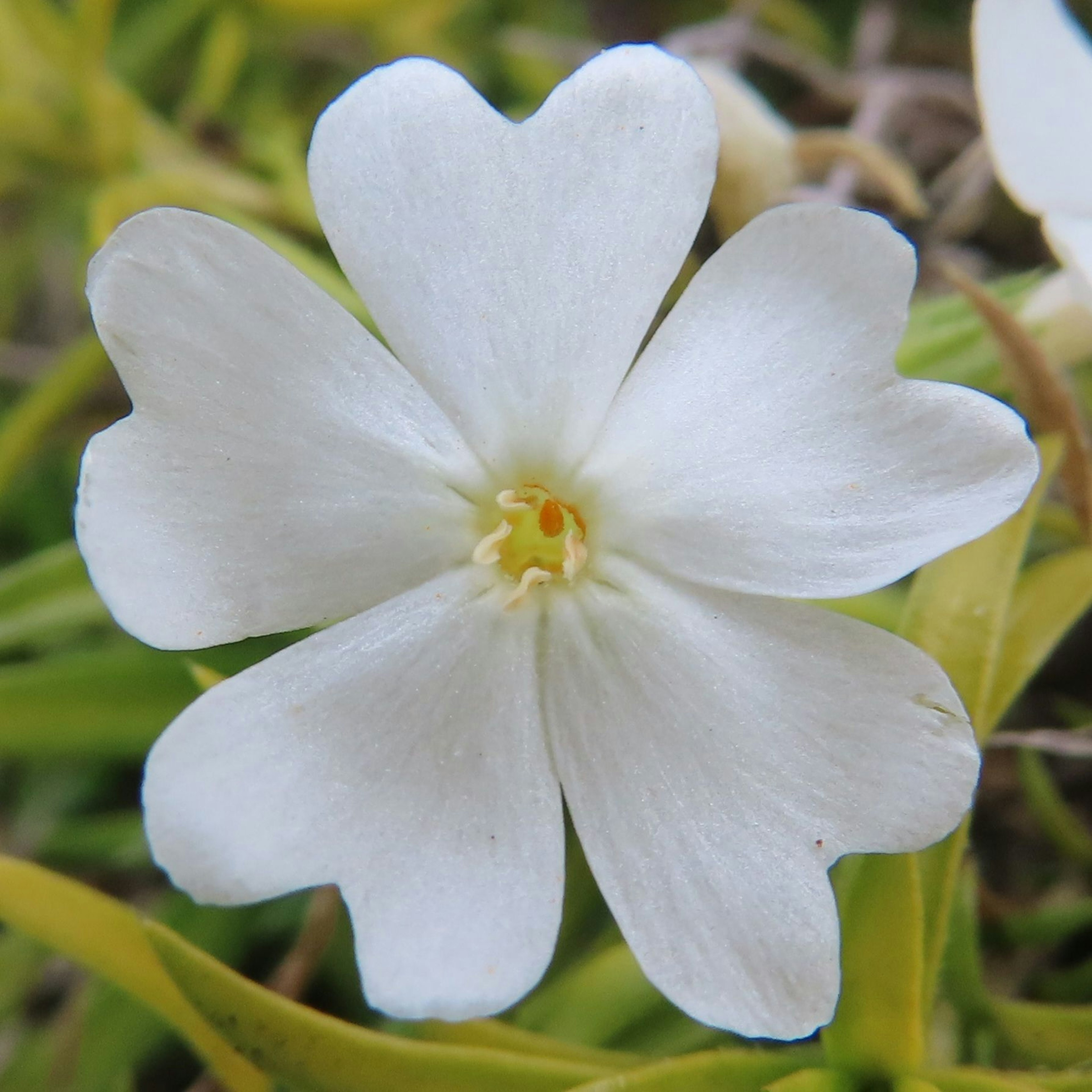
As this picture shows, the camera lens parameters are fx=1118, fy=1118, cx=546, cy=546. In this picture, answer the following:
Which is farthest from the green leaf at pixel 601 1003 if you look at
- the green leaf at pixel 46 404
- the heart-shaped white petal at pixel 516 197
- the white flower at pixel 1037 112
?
the green leaf at pixel 46 404

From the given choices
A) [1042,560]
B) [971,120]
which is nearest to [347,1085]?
[1042,560]

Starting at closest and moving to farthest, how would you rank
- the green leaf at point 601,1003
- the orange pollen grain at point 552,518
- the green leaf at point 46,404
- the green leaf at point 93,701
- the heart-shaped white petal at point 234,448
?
the heart-shaped white petal at point 234,448 → the orange pollen grain at point 552,518 → the green leaf at point 601,1003 → the green leaf at point 93,701 → the green leaf at point 46,404

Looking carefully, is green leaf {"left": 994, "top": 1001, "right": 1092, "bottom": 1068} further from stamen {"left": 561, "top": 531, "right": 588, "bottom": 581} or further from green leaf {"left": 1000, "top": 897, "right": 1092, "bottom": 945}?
stamen {"left": 561, "top": 531, "right": 588, "bottom": 581}

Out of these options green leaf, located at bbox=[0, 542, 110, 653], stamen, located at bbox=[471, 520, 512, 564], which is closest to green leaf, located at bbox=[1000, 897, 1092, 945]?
stamen, located at bbox=[471, 520, 512, 564]

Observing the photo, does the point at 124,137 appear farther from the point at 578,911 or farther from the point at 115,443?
the point at 578,911

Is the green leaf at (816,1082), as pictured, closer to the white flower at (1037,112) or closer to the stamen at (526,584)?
the stamen at (526,584)

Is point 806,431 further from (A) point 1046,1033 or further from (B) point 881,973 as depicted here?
(A) point 1046,1033

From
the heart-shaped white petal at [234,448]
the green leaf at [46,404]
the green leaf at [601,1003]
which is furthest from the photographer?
the green leaf at [46,404]
